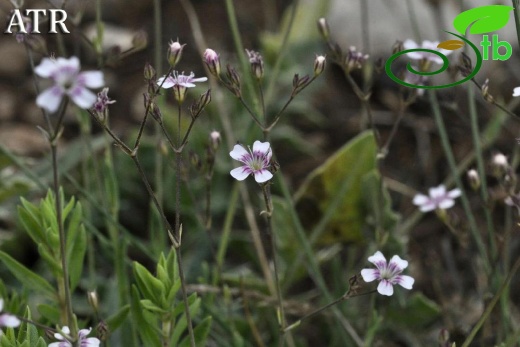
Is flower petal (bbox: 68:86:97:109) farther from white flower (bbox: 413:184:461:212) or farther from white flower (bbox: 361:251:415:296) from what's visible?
white flower (bbox: 413:184:461:212)

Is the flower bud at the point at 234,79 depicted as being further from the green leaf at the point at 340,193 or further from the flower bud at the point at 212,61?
the green leaf at the point at 340,193

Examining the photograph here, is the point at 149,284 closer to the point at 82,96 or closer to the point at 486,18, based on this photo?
the point at 82,96

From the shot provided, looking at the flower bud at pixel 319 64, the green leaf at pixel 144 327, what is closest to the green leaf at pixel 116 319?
the green leaf at pixel 144 327

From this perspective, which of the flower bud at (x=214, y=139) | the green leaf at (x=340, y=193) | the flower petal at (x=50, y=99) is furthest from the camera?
the green leaf at (x=340, y=193)

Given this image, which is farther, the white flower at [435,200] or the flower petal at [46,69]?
the white flower at [435,200]

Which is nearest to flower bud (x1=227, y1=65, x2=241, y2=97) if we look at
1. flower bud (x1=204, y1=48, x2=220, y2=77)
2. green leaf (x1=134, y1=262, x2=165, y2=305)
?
flower bud (x1=204, y1=48, x2=220, y2=77)

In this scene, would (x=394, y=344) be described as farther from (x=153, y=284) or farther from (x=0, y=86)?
(x=0, y=86)
